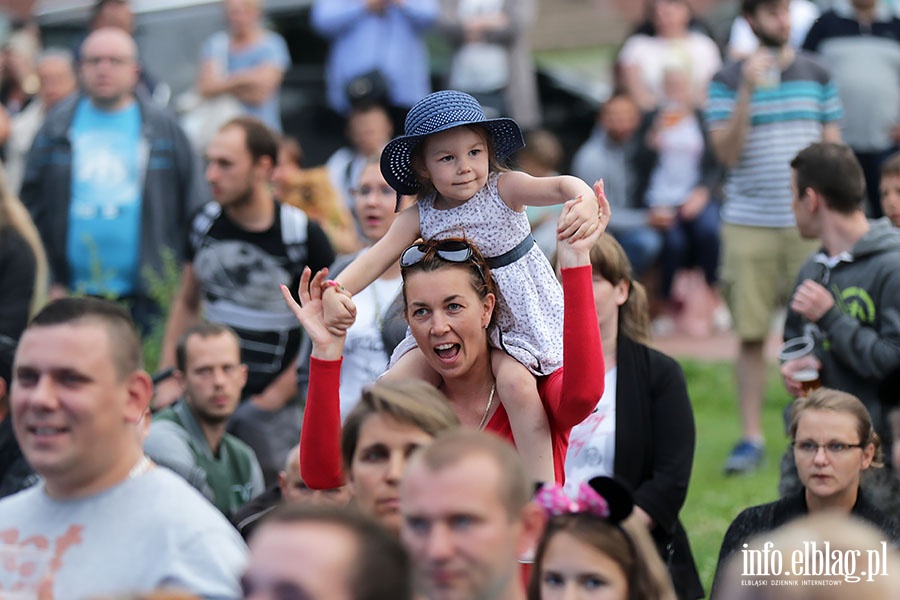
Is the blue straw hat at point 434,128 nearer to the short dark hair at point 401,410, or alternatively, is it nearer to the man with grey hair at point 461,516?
the short dark hair at point 401,410

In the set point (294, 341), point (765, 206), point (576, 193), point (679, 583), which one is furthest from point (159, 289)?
point (576, 193)

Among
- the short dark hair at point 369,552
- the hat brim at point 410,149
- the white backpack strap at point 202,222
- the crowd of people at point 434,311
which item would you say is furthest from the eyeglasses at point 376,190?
the short dark hair at point 369,552

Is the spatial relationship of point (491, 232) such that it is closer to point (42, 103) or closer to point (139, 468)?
point (139, 468)

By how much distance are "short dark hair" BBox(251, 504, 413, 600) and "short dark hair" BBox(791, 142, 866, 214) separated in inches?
161

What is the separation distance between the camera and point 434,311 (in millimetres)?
4488

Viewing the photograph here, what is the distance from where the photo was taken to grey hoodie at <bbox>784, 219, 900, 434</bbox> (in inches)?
251

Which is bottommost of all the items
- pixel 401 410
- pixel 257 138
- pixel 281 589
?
pixel 281 589

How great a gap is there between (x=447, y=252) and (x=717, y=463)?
4.87m

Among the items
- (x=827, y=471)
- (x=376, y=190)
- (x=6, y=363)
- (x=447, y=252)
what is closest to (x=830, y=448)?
(x=827, y=471)

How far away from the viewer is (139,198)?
9562mm

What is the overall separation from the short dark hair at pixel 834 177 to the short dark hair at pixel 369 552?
4092 millimetres

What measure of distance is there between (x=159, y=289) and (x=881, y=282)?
454 centimetres

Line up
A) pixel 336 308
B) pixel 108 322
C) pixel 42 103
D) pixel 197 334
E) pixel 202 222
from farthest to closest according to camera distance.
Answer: pixel 42 103, pixel 202 222, pixel 197 334, pixel 336 308, pixel 108 322

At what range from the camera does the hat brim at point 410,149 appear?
4684 mm
